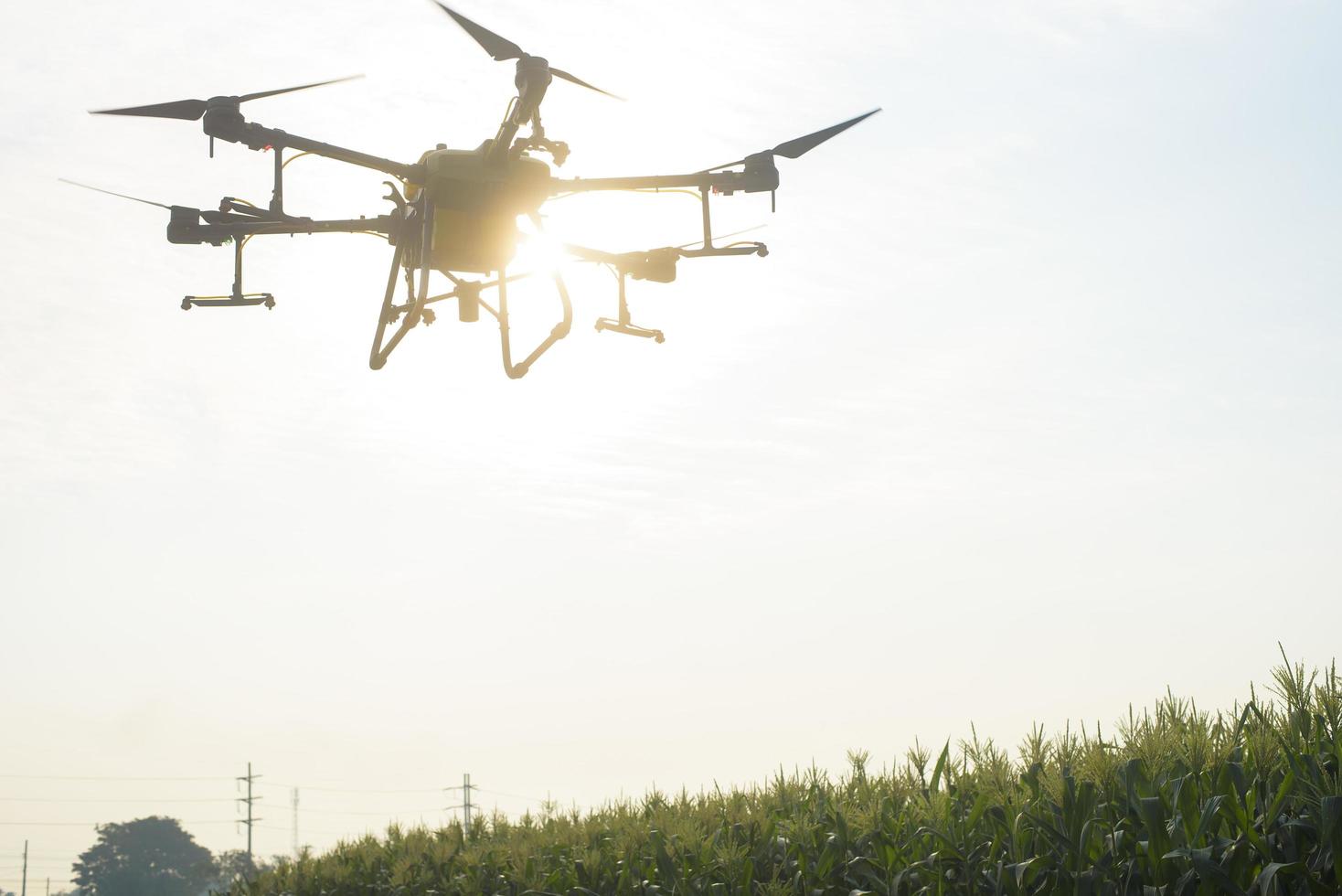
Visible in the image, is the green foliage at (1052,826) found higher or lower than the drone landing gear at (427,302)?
lower

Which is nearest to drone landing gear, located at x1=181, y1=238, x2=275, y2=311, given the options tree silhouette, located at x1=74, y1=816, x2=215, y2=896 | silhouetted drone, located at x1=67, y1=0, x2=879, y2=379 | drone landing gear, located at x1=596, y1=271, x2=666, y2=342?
silhouetted drone, located at x1=67, y1=0, x2=879, y2=379

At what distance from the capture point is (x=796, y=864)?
35.0 feet

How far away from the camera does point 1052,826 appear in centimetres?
858

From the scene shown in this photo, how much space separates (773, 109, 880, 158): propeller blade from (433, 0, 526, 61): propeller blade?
4103 millimetres

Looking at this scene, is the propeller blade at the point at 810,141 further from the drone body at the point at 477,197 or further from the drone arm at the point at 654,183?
the drone body at the point at 477,197

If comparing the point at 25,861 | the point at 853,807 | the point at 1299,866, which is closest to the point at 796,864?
the point at 853,807

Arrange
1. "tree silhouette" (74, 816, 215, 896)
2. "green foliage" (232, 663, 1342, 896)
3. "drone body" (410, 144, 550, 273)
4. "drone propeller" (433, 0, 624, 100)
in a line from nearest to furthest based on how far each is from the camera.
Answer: "green foliage" (232, 663, 1342, 896) < "drone propeller" (433, 0, 624, 100) < "drone body" (410, 144, 550, 273) < "tree silhouette" (74, 816, 215, 896)

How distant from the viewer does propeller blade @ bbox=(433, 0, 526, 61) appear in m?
12.0

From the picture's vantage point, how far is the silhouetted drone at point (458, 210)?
1322 cm

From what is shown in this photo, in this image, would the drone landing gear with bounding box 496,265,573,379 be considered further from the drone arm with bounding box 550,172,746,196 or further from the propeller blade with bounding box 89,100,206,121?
the propeller blade with bounding box 89,100,206,121

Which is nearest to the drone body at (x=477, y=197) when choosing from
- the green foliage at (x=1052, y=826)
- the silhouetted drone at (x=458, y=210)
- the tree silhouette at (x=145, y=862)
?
the silhouetted drone at (x=458, y=210)

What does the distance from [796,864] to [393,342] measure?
752cm

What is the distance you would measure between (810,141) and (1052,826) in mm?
9207

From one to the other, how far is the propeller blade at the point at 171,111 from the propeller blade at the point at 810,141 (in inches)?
263
